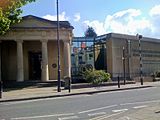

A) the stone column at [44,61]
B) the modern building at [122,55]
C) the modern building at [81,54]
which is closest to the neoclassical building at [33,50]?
the stone column at [44,61]

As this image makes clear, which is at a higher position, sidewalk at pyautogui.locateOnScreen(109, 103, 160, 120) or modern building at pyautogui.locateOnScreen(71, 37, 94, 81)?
modern building at pyautogui.locateOnScreen(71, 37, 94, 81)

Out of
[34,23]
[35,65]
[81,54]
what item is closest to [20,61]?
[34,23]

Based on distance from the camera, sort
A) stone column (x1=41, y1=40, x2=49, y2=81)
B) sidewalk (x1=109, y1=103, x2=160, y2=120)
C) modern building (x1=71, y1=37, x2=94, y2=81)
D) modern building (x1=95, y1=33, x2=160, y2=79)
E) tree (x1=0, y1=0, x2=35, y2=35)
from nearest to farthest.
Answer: sidewalk (x1=109, y1=103, x2=160, y2=120), tree (x1=0, y1=0, x2=35, y2=35), stone column (x1=41, y1=40, x2=49, y2=81), modern building (x1=95, y1=33, x2=160, y2=79), modern building (x1=71, y1=37, x2=94, y2=81)

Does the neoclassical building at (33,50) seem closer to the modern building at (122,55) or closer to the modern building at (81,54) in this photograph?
the modern building at (81,54)

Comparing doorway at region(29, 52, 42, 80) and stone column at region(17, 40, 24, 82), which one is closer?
stone column at region(17, 40, 24, 82)

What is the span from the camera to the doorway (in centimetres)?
4625

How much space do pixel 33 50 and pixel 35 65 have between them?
1.74 metres

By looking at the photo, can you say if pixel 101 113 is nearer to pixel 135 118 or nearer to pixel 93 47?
pixel 135 118

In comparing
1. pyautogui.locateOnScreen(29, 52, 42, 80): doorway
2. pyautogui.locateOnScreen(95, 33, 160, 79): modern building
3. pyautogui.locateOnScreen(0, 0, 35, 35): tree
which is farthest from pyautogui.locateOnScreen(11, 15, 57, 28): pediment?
pyautogui.locateOnScreen(95, 33, 160, 79): modern building

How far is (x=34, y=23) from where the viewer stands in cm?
4234

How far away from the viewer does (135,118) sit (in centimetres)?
1411

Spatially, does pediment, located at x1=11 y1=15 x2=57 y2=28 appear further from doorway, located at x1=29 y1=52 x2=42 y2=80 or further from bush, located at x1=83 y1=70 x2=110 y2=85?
bush, located at x1=83 y1=70 x2=110 y2=85

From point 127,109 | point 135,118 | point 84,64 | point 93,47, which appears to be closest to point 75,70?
point 84,64

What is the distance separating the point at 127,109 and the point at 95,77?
20841mm
